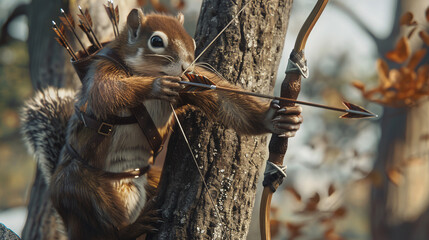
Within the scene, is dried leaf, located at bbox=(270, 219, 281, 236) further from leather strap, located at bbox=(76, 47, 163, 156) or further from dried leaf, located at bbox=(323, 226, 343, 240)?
leather strap, located at bbox=(76, 47, 163, 156)

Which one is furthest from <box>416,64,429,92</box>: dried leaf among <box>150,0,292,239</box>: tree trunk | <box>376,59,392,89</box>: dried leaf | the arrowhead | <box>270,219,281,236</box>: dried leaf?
the arrowhead

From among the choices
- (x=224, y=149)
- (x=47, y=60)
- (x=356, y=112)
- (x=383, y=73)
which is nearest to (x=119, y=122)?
(x=224, y=149)

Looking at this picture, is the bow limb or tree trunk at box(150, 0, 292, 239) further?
tree trunk at box(150, 0, 292, 239)

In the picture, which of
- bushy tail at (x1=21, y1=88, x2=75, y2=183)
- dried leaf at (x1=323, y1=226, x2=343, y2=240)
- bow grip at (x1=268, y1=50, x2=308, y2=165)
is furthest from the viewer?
dried leaf at (x1=323, y1=226, x2=343, y2=240)

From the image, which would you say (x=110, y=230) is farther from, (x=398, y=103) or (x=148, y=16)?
(x=398, y=103)

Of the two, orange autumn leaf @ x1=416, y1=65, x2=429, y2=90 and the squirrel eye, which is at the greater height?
orange autumn leaf @ x1=416, y1=65, x2=429, y2=90

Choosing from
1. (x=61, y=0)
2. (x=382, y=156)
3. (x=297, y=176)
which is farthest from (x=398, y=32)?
(x=297, y=176)
